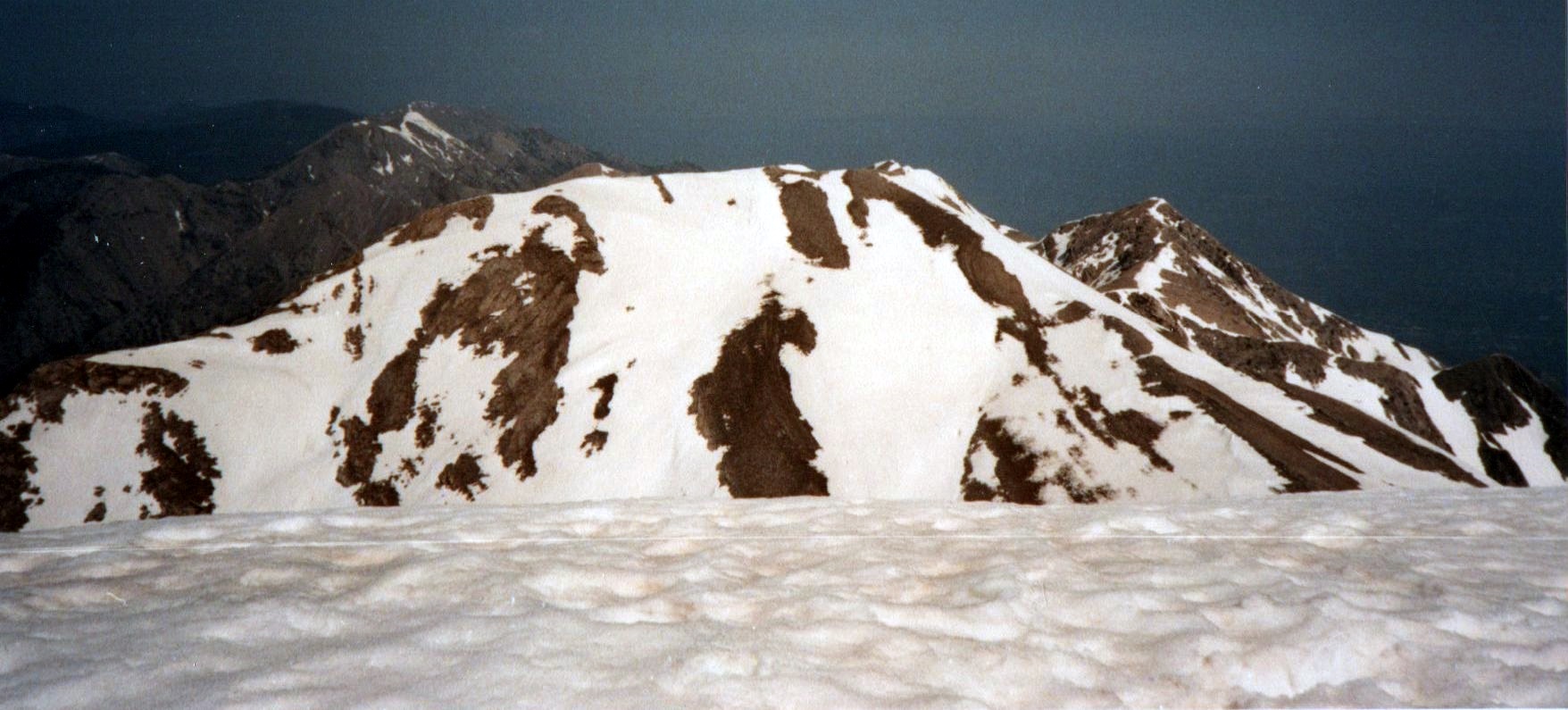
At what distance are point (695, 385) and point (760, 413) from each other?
727cm

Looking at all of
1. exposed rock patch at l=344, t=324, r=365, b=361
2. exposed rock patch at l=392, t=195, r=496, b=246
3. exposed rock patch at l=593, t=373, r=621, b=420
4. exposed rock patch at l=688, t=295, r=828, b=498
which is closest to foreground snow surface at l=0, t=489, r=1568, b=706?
exposed rock patch at l=688, t=295, r=828, b=498

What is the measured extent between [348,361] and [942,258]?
68.2 m

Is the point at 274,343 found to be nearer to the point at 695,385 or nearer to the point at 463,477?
the point at 463,477

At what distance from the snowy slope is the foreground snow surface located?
71.8 metres

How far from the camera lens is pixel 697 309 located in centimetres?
7631

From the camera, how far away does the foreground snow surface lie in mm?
4047

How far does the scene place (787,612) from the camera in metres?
5.15

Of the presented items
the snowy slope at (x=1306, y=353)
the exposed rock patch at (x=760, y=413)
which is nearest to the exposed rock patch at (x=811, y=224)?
the exposed rock patch at (x=760, y=413)

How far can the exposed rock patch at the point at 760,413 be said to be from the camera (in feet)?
199

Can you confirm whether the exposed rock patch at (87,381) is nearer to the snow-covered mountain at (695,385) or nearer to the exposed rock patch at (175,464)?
the snow-covered mountain at (695,385)

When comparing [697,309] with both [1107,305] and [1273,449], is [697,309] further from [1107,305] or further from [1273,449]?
[1273,449]

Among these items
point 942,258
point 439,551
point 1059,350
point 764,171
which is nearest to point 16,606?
point 439,551

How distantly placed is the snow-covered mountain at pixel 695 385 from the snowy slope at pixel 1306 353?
1301 millimetres

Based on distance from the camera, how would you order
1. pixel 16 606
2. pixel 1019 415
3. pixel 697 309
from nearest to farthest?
1. pixel 16 606
2. pixel 1019 415
3. pixel 697 309
